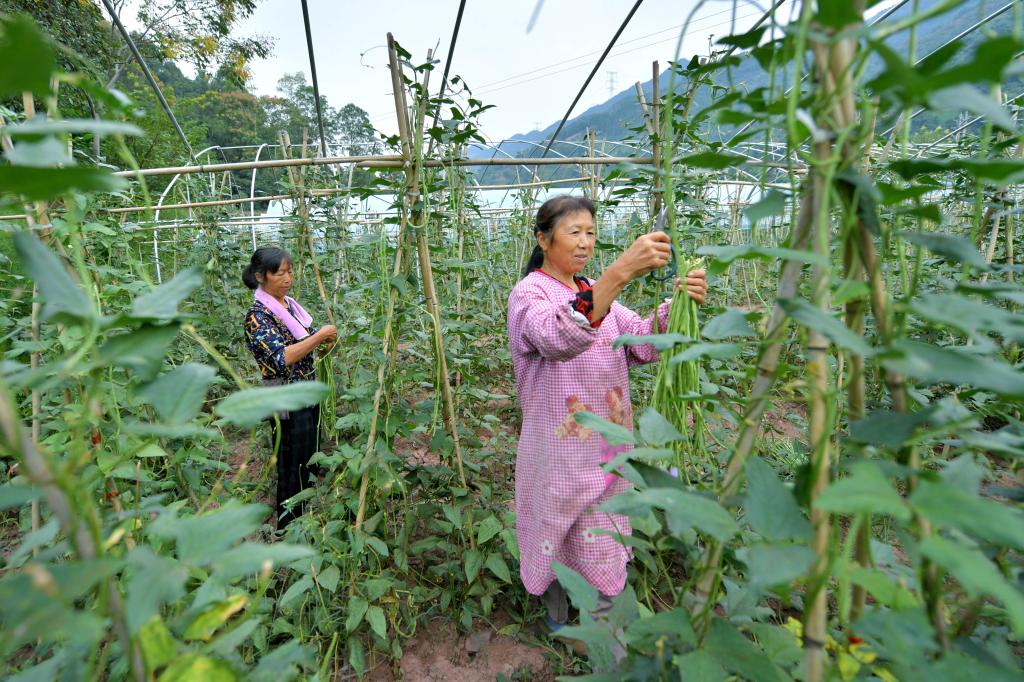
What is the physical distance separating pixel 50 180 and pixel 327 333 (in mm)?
2137

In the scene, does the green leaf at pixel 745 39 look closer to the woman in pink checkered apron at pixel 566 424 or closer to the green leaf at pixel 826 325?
the green leaf at pixel 826 325

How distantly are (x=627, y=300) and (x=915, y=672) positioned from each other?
1.92 meters

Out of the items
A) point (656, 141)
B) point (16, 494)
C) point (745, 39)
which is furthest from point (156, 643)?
point (656, 141)

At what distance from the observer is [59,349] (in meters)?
1.67

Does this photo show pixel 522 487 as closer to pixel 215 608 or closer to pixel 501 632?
pixel 501 632

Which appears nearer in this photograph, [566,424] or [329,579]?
[329,579]

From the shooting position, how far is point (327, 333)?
2.41 m

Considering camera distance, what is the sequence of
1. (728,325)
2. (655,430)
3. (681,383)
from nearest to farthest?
(728,325), (655,430), (681,383)

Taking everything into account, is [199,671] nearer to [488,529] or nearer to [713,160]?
[713,160]

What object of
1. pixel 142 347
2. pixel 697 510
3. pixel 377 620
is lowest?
pixel 377 620

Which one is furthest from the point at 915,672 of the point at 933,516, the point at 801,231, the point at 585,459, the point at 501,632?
the point at 501,632

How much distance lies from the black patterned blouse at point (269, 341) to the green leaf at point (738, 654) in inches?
85.6

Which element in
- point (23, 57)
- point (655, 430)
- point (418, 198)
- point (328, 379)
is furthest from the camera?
point (328, 379)

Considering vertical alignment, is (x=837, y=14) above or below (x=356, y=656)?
above
